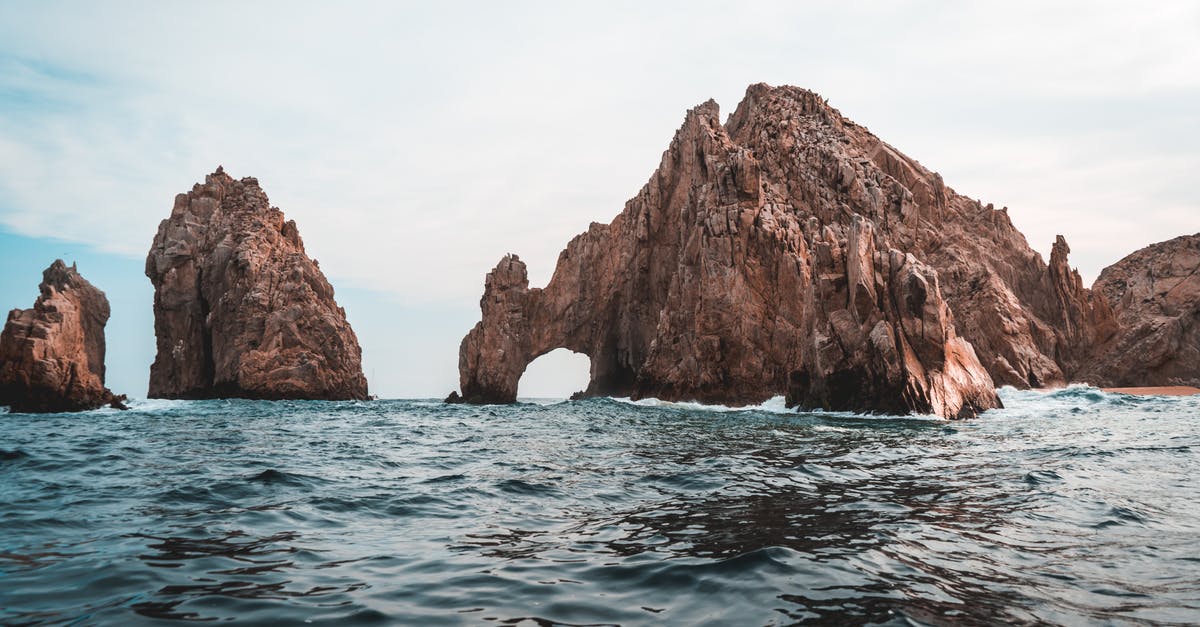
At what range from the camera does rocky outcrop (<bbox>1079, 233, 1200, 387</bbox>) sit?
70.6 m

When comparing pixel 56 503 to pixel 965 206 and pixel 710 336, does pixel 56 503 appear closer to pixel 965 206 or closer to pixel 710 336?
pixel 710 336

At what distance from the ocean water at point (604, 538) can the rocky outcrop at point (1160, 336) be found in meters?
69.4

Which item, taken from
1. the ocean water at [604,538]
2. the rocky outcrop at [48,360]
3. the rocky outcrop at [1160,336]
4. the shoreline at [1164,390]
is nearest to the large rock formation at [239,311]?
the rocky outcrop at [48,360]

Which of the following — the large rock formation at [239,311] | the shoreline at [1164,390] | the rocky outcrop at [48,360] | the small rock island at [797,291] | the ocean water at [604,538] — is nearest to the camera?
the ocean water at [604,538]

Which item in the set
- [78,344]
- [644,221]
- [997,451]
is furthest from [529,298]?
[997,451]

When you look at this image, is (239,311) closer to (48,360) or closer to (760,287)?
(48,360)

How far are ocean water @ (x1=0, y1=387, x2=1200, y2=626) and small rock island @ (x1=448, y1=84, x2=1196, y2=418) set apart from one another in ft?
74.4

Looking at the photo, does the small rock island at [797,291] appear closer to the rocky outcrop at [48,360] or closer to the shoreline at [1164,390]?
the shoreline at [1164,390]

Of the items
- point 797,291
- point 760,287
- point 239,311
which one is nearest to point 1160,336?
point 797,291

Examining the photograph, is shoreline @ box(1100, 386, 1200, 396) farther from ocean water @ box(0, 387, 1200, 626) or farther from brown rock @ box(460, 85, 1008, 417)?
ocean water @ box(0, 387, 1200, 626)

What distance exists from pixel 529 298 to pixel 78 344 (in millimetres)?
46586

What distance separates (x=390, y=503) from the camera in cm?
1070

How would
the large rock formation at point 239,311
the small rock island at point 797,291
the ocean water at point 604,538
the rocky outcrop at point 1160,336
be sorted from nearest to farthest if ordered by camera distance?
1. the ocean water at point 604,538
2. the small rock island at point 797,291
3. the rocky outcrop at point 1160,336
4. the large rock formation at point 239,311

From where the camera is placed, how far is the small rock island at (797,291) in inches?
1531
